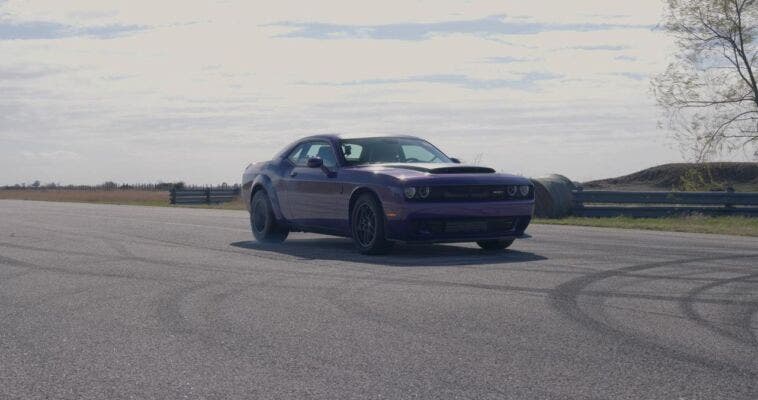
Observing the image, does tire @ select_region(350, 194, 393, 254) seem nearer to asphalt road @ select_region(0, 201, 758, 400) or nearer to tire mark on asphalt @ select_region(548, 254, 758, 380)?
asphalt road @ select_region(0, 201, 758, 400)

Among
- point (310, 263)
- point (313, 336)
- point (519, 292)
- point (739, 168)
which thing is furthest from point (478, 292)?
point (739, 168)

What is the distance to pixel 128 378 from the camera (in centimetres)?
498

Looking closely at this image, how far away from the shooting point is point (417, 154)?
12.3 m

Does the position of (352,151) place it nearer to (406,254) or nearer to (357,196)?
(357,196)

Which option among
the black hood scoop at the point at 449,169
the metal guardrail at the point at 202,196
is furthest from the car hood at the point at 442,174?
the metal guardrail at the point at 202,196

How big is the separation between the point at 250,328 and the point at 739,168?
3836 centimetres

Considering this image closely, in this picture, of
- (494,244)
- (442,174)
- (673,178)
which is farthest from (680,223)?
(673,178)

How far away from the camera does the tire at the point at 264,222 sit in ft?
44.3

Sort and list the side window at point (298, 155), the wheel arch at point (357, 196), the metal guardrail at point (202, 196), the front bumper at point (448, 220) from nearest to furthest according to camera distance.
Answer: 1. the front bumper at point (448, 220)
2. the wheel arch at point (357, 196)
3. the side window at point (298, 155)
4. the metal guardrail at point (202, 196)

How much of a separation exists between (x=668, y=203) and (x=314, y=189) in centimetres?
1156

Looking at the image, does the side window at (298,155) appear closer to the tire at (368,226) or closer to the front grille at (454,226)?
the tire at (368,226)

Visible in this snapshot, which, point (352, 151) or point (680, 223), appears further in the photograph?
point (680, 223)

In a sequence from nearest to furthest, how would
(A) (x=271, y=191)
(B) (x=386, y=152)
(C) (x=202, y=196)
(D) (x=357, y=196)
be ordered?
(D) (x=357, y=196) → (B) (x=386, y=152) → (A) (x=271, y=191) → (C) (x=202, y=196)

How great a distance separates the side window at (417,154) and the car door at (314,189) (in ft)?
2.96
